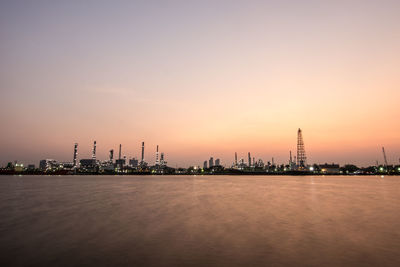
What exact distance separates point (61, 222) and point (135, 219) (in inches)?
209

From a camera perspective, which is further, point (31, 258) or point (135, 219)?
point (135, 219)

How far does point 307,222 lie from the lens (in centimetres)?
2034

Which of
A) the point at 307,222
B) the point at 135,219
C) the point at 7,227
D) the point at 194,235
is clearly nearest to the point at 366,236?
the point at 307,222

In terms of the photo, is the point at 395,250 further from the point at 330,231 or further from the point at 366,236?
the point at 330,231

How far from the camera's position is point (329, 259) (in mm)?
11164

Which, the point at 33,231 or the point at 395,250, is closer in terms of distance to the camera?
the point at 395,250

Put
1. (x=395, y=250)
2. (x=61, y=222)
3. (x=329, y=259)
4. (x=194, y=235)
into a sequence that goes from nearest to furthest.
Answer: (x=329, y=259) → (x=395, y=250) → (x=194, y=235) → (x=61, y=222)

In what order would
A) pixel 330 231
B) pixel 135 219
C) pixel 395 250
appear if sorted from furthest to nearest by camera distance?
pixel 135 219 < pixel 330 231 < pixel 395 250

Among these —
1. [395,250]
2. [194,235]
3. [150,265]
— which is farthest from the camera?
[194,235]

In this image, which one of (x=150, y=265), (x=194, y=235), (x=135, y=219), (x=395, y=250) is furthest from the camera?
(x=135, y=219)

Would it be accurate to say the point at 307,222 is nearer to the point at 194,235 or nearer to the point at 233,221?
the point at 233,221

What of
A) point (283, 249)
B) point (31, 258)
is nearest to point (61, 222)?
point (31, 258)

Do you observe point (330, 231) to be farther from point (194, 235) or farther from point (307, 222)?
point (194, 235)

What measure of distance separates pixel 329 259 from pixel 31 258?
12367 mm
